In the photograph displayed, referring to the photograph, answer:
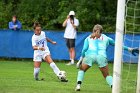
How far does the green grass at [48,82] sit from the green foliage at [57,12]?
973 cm

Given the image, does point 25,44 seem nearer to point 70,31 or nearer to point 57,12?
point 70,31

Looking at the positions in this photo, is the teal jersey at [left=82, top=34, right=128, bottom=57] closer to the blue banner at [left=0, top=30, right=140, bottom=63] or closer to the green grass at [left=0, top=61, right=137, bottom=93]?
the green grass at [left=0, top=61, right=137, bottom=93]

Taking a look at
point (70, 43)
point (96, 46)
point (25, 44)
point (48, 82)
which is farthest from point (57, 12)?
point (96, 46)

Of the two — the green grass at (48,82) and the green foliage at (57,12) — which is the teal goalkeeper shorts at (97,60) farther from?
the green foliage at (57,12)

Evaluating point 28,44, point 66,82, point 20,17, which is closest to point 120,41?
point 66,82

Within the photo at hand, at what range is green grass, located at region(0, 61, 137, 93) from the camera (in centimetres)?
1263

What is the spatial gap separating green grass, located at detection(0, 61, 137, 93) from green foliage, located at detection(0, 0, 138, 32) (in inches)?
383

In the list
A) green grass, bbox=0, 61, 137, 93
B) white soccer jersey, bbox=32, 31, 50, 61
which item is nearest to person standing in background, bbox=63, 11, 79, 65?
green grass, bbox=0, 61, 137, 93

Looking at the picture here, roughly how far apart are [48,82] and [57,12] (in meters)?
16.4

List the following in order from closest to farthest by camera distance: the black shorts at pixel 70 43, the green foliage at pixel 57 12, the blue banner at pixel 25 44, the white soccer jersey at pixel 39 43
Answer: the white soccer jersey at pixel 39 43 < the black shorts at pixel 70 43 < the blue banner at pixel 25 44 < the green foliage at pixel 57 12

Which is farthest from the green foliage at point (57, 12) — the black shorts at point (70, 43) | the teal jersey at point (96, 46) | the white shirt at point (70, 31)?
the teal jersey at point (96, 46)

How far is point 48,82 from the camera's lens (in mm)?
14297

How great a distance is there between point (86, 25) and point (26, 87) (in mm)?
16063

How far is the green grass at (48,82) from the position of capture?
41.4 ft
